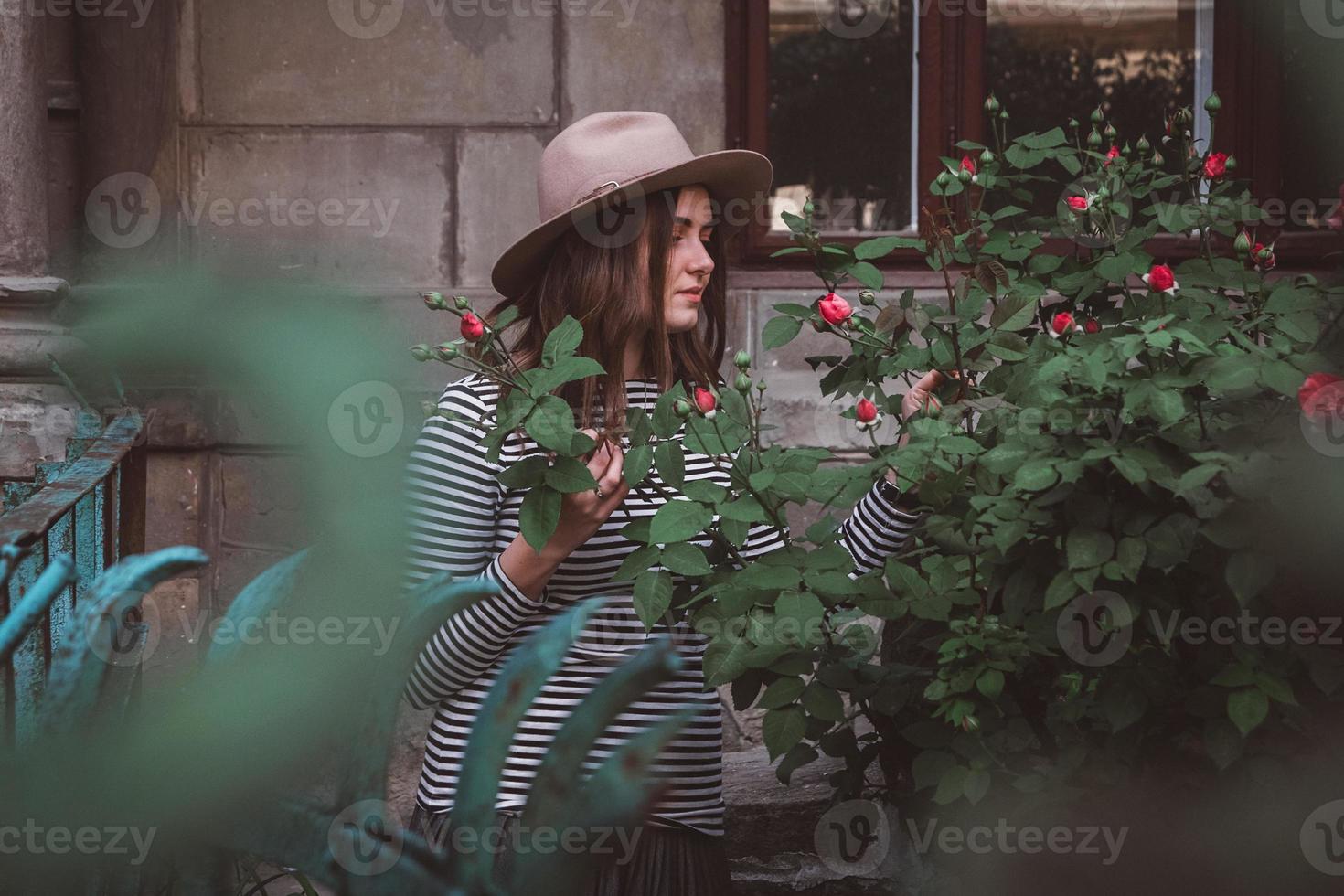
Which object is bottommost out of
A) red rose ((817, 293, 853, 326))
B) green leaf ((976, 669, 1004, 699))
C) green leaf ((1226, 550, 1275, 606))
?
green leaf ((976, 669, 1004, 699))

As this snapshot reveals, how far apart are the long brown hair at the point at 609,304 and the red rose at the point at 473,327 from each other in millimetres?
405

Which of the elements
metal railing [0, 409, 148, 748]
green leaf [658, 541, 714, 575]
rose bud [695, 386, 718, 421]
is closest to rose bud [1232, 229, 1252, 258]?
rose bud [695, 386, 718, 421]

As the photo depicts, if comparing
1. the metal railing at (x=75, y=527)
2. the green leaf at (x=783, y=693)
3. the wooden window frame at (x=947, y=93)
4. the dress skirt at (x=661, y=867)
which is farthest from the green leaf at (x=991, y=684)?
the wooden window frame at (x=947, y=93)

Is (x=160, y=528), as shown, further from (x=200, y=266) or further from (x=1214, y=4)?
(x=1214, y=4)

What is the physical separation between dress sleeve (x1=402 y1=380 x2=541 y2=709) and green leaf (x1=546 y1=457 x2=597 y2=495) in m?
0.31

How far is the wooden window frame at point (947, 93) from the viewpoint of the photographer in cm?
448

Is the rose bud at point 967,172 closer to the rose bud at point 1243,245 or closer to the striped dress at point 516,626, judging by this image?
the rose bud at point 1243,245

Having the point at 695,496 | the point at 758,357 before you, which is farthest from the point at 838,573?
the point at 758,357

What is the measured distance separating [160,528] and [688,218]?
118 inches

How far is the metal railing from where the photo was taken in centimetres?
152

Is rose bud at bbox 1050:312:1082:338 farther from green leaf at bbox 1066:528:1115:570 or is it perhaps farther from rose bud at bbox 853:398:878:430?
green leaf at bbox 1066:528:1115:570

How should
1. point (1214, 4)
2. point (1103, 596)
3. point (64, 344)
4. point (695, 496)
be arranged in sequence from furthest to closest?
point (1214, 4), point (64, 344), point (695, 496), point (1103, 596)

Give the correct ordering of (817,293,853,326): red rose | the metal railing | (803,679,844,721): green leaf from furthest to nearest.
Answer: (817,293,853,326): red rose
(803,679,844,721): green leaf
the metal railing

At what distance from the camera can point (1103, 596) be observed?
1.48m
